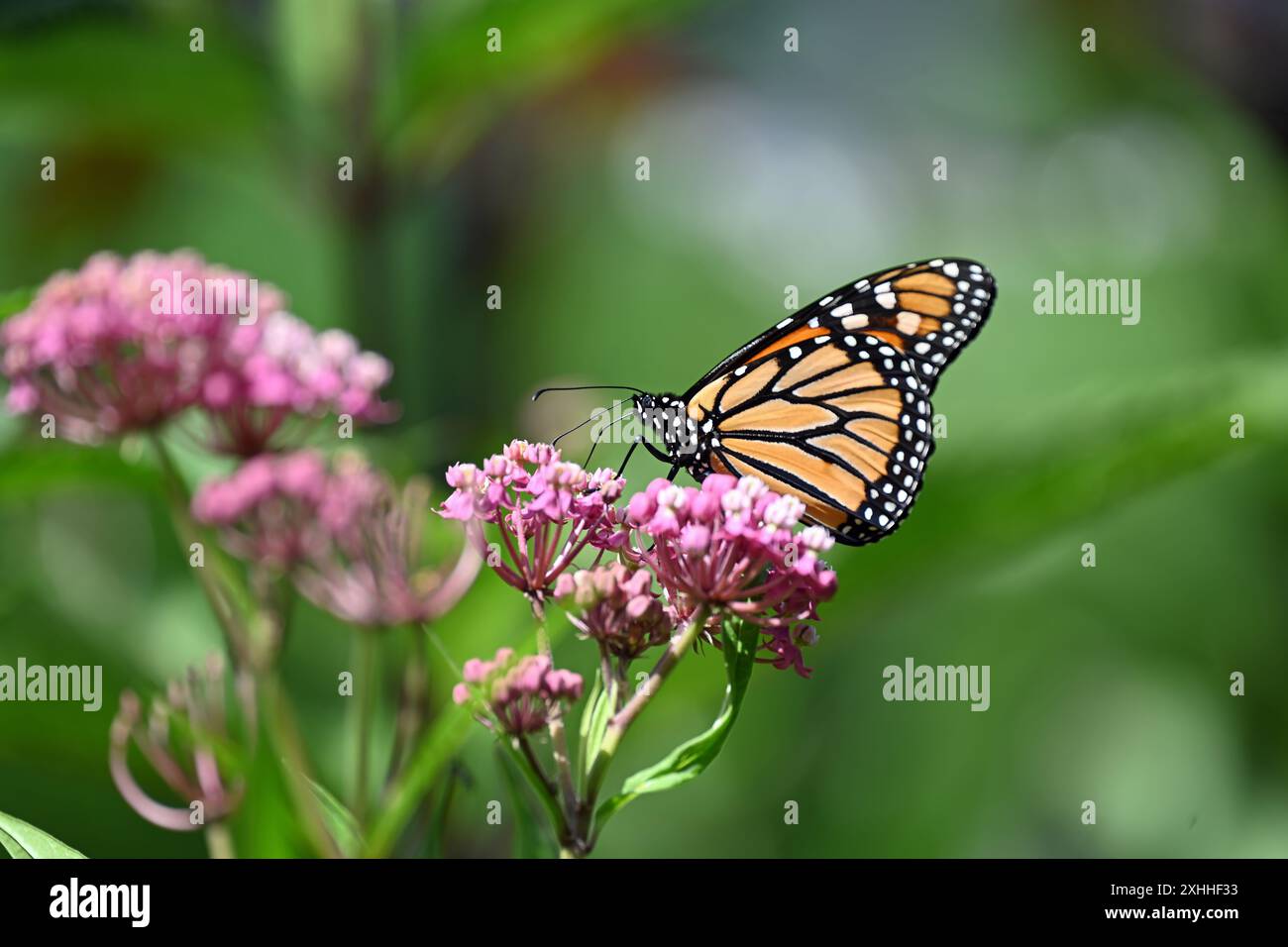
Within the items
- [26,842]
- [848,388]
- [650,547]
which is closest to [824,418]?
[848,388]

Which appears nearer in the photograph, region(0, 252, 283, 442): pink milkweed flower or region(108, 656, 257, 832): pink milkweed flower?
region(108, 656, 257, 832): pink milkweed flower

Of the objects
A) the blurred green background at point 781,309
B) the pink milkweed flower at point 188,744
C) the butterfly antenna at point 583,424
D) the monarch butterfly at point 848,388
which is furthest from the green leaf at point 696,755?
the butterfly antenna at point 583,424

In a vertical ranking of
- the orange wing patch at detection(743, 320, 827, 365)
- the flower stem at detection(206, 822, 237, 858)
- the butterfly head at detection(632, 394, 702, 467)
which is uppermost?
the orange wing patch at detection(743, 320, 827, 365)

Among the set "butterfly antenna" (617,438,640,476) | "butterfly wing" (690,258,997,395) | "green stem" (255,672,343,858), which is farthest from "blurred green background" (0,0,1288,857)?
"green stem" (255,672,343,858)

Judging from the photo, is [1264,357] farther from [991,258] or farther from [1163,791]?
[991,258]

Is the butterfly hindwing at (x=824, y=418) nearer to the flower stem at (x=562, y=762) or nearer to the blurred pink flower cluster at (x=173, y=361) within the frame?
the blurred pink flower cluster at (x=173, y=361)

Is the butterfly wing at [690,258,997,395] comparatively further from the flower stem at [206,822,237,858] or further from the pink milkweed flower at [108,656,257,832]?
the flower stem at [206,822,237,858]
